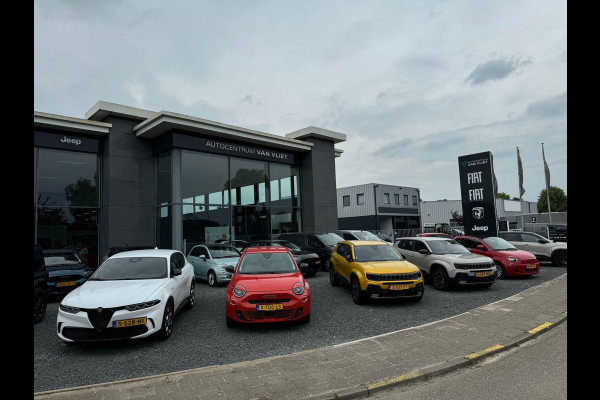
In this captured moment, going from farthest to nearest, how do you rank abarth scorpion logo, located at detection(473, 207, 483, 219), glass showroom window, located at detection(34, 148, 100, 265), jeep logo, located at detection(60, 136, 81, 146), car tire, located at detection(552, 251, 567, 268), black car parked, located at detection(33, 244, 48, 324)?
abarth scorpion logo, located at detection(473, 207, 483, 219) < jeep logo, located at detection(60, 136, 81, 146) < car tire, located at detection(552, 251, 567, 268) < glass showroom window, located at detection(34, 148, 100, 265) < black car parked, located at detection(33, 244, 48, 324)

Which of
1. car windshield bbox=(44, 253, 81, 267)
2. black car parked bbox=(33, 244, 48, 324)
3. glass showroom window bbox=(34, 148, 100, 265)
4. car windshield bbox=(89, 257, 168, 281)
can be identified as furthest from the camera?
glass showroom window bbox=(34, 148, 100, 265)

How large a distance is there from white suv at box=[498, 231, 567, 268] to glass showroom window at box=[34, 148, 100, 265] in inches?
752

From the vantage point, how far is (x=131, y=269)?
7.30 meters

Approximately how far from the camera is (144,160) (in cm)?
1698

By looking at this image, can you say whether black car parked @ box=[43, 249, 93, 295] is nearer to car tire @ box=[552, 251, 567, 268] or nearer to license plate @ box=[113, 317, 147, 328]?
license plate @ box=[113, 317, 147, 328]

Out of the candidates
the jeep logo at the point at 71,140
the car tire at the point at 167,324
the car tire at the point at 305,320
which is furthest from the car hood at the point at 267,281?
the jeep logo at the point at 71,140

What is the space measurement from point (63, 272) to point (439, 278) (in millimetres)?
11218

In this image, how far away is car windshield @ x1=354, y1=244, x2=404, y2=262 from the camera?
948 cm

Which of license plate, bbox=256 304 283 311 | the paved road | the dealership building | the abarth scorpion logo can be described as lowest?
the paved road

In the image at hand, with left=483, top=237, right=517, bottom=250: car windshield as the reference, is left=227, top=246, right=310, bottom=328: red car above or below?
below

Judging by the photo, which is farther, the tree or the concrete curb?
the tree

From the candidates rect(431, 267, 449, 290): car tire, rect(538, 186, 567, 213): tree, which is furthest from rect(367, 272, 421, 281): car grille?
rect(538, 186, 567, 213): tree
